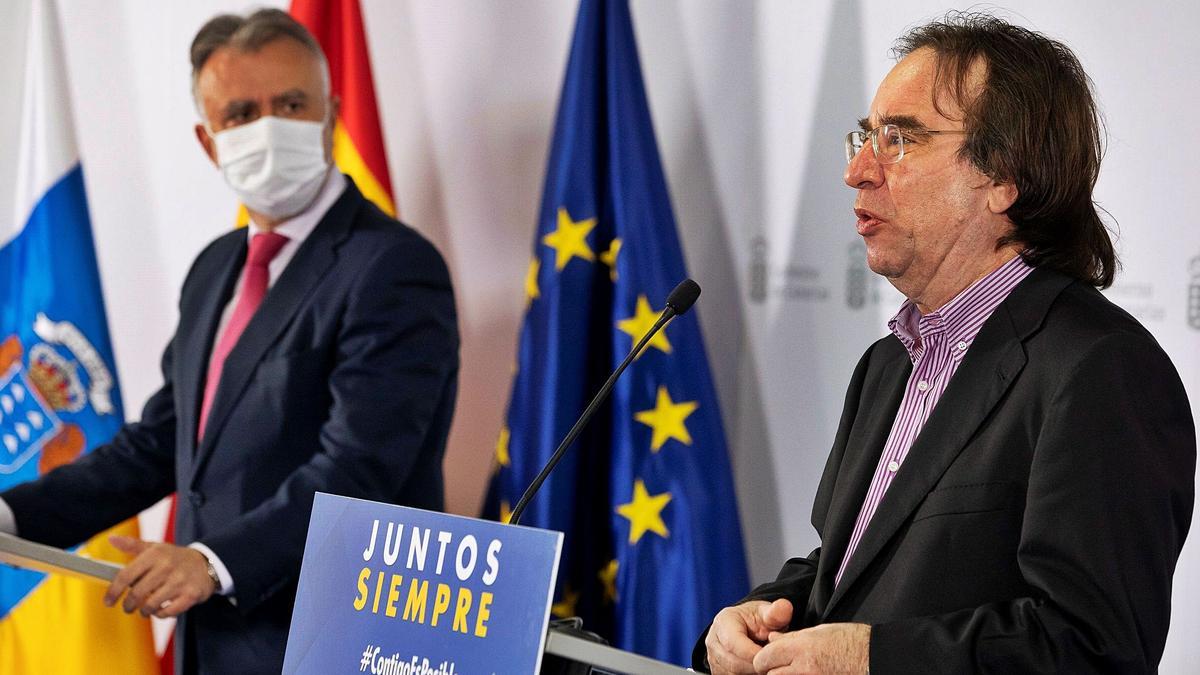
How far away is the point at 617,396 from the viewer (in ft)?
10.7

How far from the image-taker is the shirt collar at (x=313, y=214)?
9.71 feet

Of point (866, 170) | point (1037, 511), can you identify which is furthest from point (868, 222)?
point (1037, 511)

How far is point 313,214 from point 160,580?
3.17ft

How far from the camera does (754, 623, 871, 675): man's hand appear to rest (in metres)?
1.41

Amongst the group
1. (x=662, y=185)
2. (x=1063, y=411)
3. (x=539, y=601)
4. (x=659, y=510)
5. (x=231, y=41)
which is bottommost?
(x=659, y=510)

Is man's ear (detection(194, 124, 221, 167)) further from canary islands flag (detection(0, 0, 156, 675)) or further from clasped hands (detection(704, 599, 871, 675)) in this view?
clasped hands (detection(704, 599, 871, 675))

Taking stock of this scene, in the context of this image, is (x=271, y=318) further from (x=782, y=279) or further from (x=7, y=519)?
(x=782, y=279)

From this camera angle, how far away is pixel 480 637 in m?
1.37

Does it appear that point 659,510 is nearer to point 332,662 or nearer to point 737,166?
point 737,166

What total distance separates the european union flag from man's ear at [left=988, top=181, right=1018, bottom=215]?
1.61 m

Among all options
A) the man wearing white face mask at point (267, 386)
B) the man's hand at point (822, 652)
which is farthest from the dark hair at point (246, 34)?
the man's hand at point (822, 652)

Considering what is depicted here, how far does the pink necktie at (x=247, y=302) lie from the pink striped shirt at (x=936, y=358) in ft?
5.31

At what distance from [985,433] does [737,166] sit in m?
2.04

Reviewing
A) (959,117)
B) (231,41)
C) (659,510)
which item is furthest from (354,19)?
(959,117)
